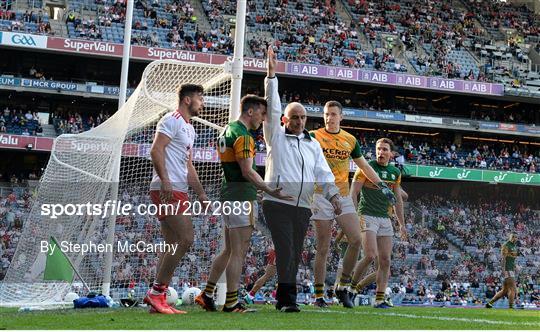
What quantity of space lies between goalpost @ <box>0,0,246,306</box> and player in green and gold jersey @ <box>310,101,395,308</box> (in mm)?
1827

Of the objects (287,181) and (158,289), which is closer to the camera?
(158,289)

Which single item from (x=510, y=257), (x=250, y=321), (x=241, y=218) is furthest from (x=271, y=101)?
(x=510, y=257)

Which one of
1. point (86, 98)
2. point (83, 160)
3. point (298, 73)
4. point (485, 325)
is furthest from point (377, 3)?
point (485, 325)

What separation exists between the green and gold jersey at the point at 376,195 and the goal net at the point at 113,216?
1.90m

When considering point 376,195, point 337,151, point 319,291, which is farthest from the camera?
point 376,195

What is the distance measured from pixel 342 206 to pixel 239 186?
1.90 metres

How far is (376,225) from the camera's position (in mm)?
10758

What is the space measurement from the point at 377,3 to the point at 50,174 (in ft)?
128

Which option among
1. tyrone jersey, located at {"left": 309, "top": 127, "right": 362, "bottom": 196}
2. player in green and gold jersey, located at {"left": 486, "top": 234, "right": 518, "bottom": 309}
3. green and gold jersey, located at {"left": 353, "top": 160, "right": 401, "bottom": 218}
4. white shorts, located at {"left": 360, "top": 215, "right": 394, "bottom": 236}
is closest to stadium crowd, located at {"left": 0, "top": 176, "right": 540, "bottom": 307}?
player in green and gold jersey, located at {"left": 486, "top": 234, "right": 518, "bottom": 309}

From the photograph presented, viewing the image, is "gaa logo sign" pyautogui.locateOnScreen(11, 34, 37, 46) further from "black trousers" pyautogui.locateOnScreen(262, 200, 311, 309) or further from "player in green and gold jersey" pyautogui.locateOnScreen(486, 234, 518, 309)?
"black trousers" pyautogui.locateOnScreen(262, 200, 311, 309)

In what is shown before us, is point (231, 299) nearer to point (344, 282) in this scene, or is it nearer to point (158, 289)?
point (158, 289)

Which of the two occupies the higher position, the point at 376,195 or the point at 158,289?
the point at 376,195

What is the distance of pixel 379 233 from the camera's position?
35.6 ft

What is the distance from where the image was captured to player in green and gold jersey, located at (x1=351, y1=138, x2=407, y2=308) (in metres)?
10.7
